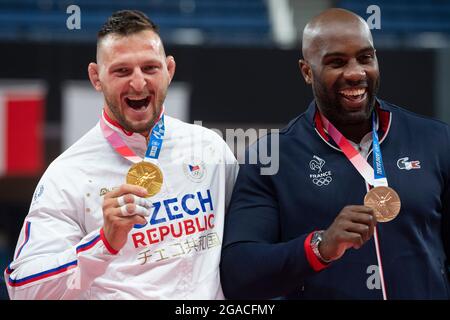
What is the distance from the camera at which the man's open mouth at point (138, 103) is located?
8.77 feet

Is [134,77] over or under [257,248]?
over

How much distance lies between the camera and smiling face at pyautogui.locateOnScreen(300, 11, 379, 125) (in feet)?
8.25

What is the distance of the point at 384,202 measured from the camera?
7.93 feet

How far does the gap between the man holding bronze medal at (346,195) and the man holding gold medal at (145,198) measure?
0.12 m

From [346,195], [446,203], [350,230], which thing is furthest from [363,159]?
[350,230]

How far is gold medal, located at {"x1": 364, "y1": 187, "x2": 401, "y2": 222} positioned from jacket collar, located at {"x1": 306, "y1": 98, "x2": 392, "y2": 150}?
255mm

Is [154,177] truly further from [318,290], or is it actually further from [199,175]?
[318,290]

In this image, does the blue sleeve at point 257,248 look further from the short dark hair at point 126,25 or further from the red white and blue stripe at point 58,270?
the short dark hair at point 126,25

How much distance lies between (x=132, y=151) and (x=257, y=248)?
1.99 feet

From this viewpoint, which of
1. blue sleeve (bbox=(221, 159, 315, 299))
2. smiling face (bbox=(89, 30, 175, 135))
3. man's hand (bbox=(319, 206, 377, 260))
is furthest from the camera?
smiling face (bbox=(89, 30, 175, 135))

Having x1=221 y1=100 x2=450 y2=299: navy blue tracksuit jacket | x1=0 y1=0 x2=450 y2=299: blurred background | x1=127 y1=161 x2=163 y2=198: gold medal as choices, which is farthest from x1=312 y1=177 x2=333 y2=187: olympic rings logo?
x1=0 y1=0 x2=450 y2=299: blurred background

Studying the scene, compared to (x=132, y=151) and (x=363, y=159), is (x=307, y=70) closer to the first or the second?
(x=363, y=159)

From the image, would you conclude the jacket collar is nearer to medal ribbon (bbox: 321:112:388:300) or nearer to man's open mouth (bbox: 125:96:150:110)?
medal ribbon (bbox: 321:112:388:300)

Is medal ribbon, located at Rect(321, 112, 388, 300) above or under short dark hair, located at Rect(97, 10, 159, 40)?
under
